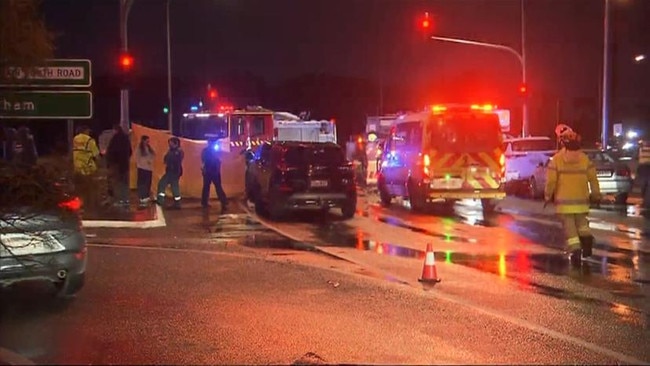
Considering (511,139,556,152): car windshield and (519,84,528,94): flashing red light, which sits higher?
(519,84,528,94): flashing red light

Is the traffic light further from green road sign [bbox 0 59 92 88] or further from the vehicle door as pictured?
green road sign [bbox 0 59 92 88]

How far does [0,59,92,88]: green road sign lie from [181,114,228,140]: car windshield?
1838 centimetres

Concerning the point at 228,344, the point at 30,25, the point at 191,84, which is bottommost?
the point at 228,344

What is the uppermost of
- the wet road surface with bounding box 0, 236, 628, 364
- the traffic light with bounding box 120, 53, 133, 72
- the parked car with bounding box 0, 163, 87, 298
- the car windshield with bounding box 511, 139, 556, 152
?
the traffic light with bounding box 120, 53, 133, 72

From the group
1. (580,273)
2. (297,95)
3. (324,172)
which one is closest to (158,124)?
(297,95)

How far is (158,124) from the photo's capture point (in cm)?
8212

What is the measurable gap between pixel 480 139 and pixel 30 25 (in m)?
13.5

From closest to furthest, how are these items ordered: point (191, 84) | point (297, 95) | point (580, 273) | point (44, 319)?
point (44, 319), point (580, 273), point (191, 84), point (297, 95)

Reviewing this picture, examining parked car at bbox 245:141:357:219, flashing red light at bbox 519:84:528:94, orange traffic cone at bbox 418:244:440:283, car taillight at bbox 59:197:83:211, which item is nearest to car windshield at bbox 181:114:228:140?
flashing red light at bbox 519:84:528:94

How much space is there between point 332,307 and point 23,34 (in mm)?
4135

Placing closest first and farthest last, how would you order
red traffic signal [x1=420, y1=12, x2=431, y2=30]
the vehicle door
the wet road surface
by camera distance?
the wet road surface → the vehicle door → red traffic signal [x1=420, y1=12, x2=431, y2=30]

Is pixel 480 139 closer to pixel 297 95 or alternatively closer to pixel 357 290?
pixel 357 290

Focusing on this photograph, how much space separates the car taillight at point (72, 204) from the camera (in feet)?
25.3

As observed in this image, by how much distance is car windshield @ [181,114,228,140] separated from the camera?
3150 cm
